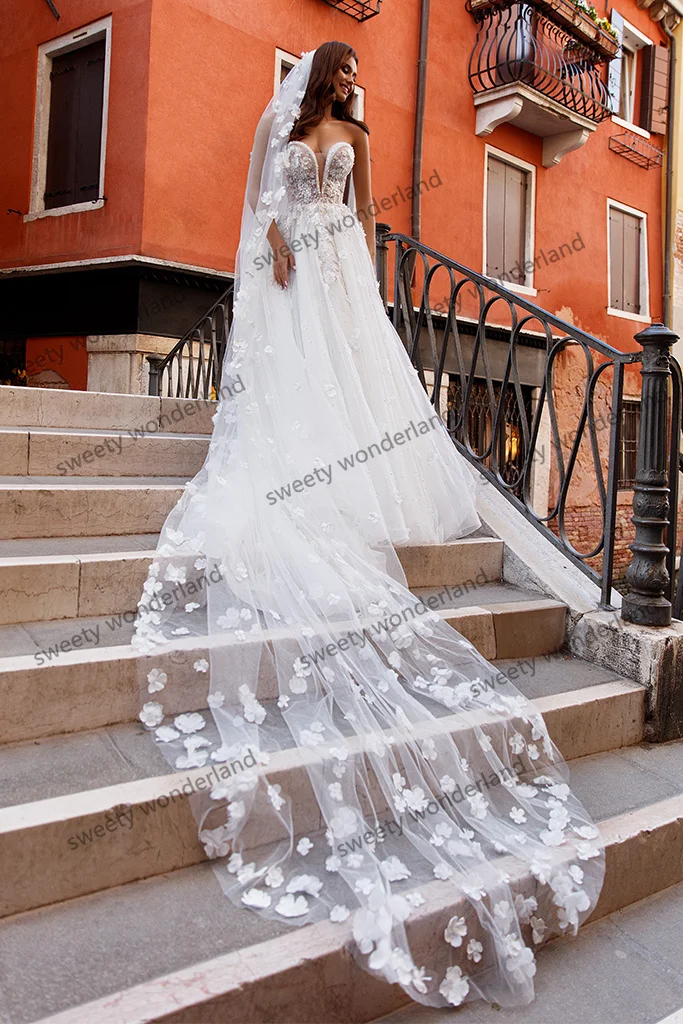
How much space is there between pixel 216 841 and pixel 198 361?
18.1 ft

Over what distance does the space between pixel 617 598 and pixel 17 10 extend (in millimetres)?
9091

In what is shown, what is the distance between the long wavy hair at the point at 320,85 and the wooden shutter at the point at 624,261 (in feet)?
31.3

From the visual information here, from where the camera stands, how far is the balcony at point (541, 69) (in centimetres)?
944

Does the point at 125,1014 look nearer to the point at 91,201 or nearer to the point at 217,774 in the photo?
the point at 217,774

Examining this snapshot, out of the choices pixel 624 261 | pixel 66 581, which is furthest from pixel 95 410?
pixel 624 261

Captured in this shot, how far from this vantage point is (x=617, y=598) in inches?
126

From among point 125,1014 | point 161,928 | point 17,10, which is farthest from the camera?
point 17,10

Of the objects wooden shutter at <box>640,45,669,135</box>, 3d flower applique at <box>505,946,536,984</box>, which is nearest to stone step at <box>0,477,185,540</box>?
3d flower applique at <box>505,946,536,984</box>

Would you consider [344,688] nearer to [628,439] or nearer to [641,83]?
[628,439]

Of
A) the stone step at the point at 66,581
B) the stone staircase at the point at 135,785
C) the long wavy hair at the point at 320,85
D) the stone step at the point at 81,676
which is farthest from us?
the long wavy hair at the point at 320,85

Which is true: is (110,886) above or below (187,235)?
below

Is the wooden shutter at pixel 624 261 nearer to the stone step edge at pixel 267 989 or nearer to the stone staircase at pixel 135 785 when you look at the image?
the stone staircase at pixel 135 785

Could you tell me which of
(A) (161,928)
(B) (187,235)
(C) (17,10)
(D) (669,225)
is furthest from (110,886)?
(D) (669,225)

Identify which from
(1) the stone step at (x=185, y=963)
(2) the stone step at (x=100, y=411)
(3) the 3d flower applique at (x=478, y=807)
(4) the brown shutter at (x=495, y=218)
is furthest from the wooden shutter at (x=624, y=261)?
(1) the stone step at (x=185, y=963)
